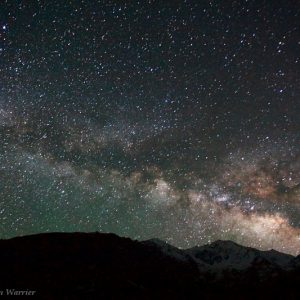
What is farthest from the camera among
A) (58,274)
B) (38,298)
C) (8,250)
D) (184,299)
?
(8,250)

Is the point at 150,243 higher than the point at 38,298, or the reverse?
the point at 150,243

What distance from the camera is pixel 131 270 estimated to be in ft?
383

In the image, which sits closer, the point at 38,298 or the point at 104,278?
the point at 38,298

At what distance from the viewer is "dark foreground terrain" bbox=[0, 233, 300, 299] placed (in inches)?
3561

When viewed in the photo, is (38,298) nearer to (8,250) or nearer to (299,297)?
(8,250)

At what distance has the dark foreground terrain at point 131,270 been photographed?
297ft

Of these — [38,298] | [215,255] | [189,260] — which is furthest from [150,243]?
[38,298]

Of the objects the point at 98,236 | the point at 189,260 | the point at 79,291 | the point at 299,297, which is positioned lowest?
the point at 299,297

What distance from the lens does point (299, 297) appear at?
87.6 m

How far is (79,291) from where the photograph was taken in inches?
3305

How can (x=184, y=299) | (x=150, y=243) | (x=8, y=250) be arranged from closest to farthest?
(x=184, y=299)
(x=8, y=250)
(x=150, y=243)

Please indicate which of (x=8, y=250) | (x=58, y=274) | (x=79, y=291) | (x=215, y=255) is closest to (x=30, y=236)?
(x=8, y=250)

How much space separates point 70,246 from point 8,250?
20770mm

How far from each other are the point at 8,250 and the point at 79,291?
45012 mm
